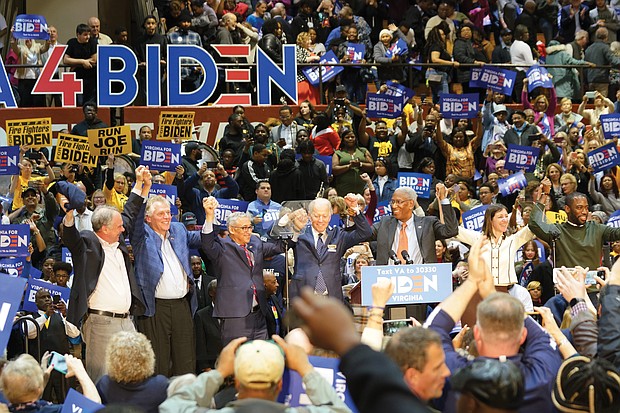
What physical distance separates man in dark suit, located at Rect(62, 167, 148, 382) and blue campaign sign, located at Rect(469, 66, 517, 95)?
379 inches

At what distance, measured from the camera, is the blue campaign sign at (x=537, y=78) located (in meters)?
16.1

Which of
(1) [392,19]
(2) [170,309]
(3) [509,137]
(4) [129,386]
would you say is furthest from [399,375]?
(1) [392,19]

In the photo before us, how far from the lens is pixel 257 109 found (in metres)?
15.4

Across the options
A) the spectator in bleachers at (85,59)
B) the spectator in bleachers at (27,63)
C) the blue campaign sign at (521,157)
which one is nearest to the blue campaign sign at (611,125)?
the blue campaign sign at (521,157)

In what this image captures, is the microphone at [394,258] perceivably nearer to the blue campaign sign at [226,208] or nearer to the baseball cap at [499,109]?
the blue campaign sign at [226,208]

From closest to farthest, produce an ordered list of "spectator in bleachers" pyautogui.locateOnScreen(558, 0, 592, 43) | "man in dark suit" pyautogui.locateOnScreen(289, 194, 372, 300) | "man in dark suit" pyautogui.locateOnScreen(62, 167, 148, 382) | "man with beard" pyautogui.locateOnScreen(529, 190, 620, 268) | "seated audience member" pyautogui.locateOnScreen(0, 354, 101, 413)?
1. "seated audience member" pyautogui.locateOnScreen(0, 354, 101, 413)
2. "man in dark suit" pyautogui.locateOnScreen(62, 167, 148, 382)
3. "man in dark suit" pyautogui.locateOnScreen(289, 194, 372, 300)
4. "man with beard" pyautogui.locateOnScreen(529, 190, 620, 268)
5. "spectator in bleachers" pyautogui.locateOnScreen(558, 0, 592, 43)

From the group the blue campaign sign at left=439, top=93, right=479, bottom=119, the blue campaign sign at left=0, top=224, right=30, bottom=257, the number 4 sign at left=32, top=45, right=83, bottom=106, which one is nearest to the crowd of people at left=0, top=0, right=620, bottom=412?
the blue campaign sign at left=439, top=93, right=479, bottom=119

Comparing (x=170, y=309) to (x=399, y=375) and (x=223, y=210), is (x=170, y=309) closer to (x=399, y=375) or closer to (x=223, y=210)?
(x=223, y=210)

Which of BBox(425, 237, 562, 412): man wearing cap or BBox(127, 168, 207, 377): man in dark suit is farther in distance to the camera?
BBox(127, 168, 207, 377): man in dark suit

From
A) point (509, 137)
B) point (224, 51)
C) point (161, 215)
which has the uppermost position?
point (224, 51)

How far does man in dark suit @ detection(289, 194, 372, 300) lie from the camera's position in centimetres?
809

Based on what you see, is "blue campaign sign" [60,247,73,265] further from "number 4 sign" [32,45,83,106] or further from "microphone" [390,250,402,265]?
"number 4 sign" [32,45,83,106]

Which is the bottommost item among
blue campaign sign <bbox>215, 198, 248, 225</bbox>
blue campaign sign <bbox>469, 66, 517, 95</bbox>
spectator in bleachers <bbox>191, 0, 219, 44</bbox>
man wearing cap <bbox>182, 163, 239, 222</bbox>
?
blue campaign sign <bbox>215, 198, 248, 225</bbox>

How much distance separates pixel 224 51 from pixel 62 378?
26.0 feet
